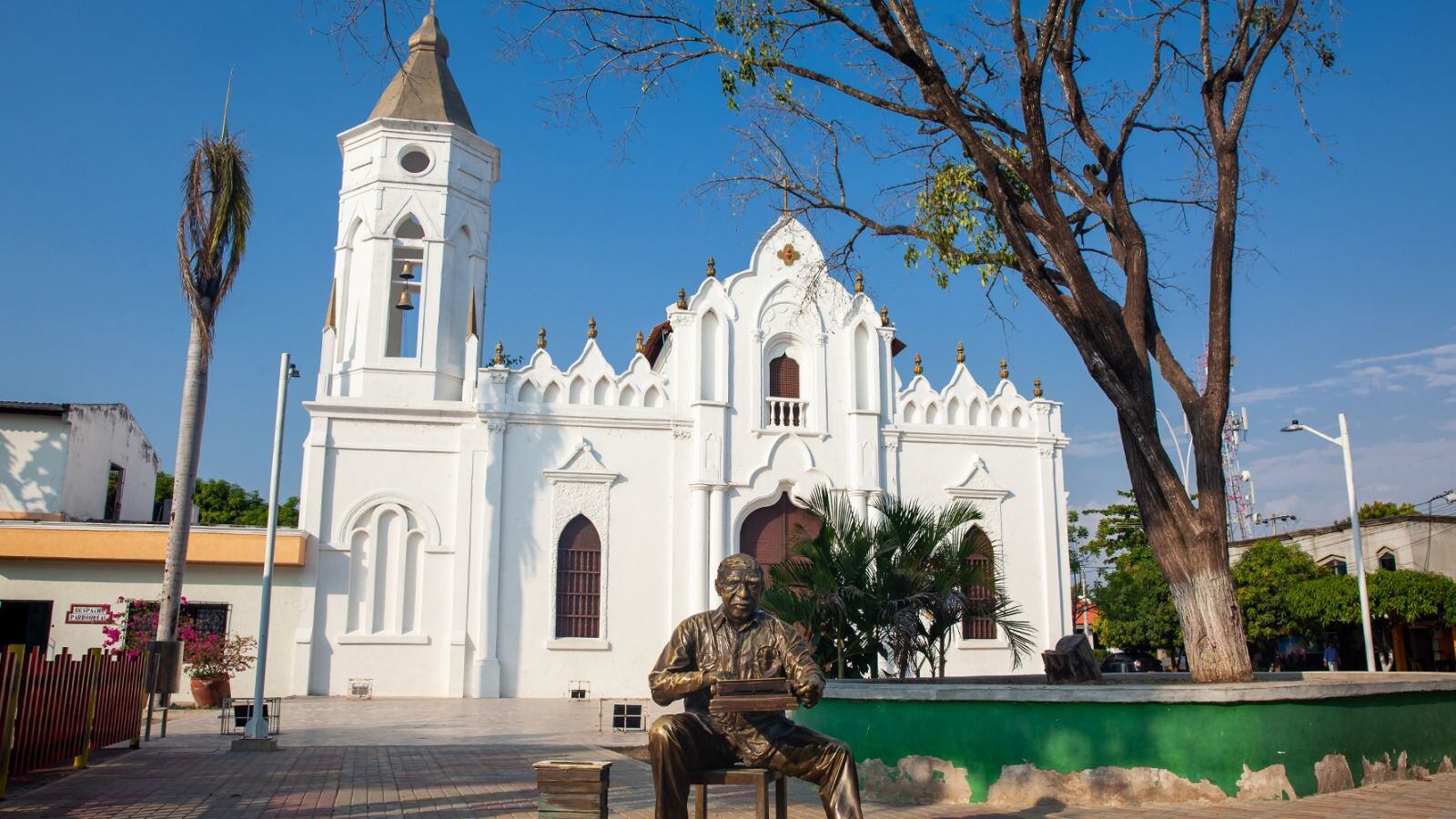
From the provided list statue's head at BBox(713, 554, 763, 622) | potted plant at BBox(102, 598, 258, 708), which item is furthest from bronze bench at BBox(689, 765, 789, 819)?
potted plant at BBox(102, 598, 258, 708)

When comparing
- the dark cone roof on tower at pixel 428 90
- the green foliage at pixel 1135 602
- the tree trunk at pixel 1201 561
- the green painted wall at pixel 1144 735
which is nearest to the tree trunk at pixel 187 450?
the dark cone roof on tower at pixel 428 90

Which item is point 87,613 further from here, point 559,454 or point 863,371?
point 863,371

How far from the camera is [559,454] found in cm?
2405

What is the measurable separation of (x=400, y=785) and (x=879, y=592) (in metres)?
5.70

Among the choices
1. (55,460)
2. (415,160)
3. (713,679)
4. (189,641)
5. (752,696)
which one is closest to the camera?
(752,696)

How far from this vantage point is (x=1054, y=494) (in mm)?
26375

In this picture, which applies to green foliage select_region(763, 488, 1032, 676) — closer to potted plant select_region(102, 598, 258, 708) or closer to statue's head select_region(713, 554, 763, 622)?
statue's head select_region(713, 554, 763, 622)

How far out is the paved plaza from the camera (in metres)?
8.25

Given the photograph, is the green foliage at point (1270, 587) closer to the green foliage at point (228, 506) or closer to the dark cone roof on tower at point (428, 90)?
the dark cone roof on tower at point (428, 90)

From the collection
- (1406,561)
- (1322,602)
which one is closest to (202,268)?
(1322,602)

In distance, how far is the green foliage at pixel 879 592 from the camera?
12.9 metres

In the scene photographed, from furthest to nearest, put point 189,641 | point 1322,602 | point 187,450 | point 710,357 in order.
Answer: point 1322,602 → point 710,357 → point 189,641 → point 187,450

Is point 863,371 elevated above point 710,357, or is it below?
below

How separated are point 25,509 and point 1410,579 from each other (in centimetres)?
3321
